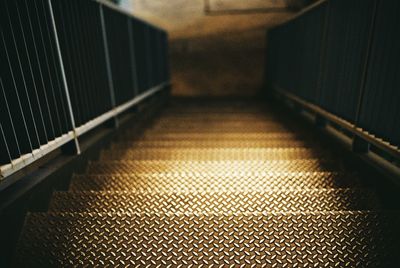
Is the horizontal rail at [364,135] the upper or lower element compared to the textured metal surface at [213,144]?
upper

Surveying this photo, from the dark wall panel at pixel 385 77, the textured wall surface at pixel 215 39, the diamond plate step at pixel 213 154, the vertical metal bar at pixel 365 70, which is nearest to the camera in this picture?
the dark wall panel at pixel 385 77

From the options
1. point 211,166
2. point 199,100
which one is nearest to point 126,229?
point 211,166

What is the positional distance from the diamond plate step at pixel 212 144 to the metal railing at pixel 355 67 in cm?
49

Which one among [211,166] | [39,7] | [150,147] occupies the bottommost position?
[150,147]

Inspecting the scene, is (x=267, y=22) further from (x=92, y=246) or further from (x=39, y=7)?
(x=92, y=246)

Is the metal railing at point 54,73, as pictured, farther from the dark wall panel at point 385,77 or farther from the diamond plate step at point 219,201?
the dark wall panel at point 385,77

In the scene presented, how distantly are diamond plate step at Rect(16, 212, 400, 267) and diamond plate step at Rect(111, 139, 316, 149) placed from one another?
1511 mm

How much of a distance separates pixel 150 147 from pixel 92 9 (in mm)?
1466

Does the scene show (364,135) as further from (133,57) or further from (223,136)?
(133,57)

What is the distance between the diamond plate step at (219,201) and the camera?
1.59 meters

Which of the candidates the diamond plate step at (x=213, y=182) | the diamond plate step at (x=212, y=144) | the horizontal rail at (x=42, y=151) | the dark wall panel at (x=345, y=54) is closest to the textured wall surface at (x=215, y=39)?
the diamond plate step at (x=212, y=144)

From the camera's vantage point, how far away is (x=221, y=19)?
7.02 m

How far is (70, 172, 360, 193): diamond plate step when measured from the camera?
1.81 meters

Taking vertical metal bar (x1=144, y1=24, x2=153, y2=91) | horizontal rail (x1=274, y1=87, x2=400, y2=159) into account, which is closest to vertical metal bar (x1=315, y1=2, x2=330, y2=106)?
horizontal rail (x1=274, y1=87, x2=400, y2=159)
